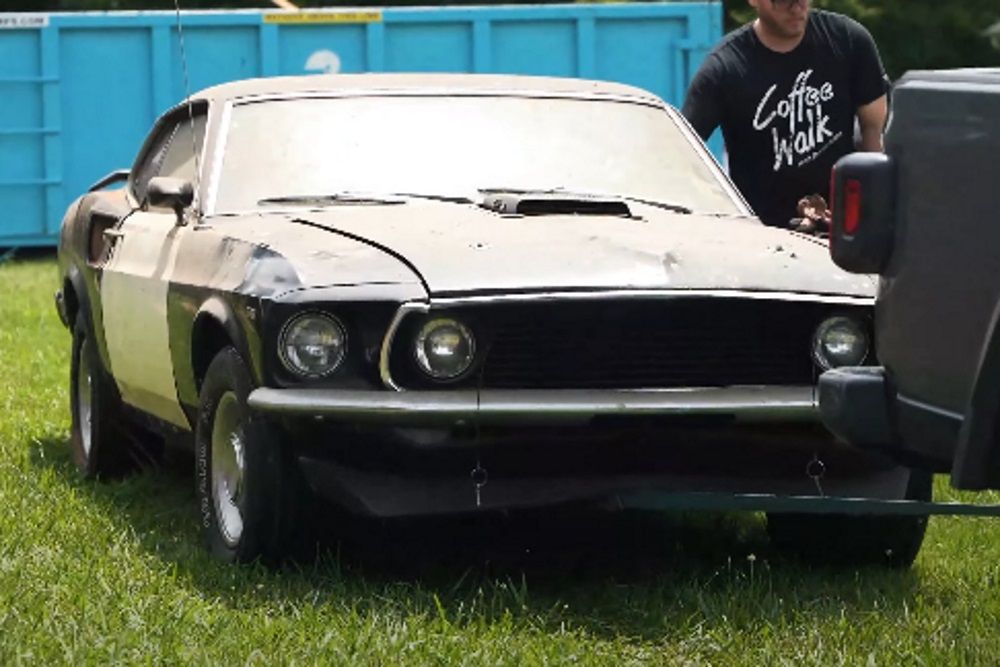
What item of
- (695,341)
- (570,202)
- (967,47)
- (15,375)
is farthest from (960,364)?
(967,47)

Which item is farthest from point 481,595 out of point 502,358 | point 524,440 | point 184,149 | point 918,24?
point 918,24

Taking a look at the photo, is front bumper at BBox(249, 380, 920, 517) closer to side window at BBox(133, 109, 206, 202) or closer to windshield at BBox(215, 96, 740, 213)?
windshield at BBox(215, 96, 740, 213)

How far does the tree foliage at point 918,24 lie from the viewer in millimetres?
31688

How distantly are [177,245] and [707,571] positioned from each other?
6.07ft

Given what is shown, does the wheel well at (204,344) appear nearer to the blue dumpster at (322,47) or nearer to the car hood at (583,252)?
the car hood at (583,252)

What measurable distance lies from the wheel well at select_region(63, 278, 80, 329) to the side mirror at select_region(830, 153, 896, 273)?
4613mm

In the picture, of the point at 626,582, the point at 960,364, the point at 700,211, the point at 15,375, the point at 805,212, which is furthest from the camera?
the point at 15,375

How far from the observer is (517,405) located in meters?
5.87

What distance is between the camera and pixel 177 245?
716 cm

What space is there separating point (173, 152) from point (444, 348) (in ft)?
8.31

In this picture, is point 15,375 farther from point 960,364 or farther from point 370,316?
Result: point 960,364

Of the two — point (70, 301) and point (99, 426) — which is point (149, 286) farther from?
point (70, 301)

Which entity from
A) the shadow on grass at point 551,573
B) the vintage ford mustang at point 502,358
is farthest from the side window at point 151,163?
the vintage ford mustang at point 502,358

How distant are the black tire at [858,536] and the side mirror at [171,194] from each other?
197 cm
